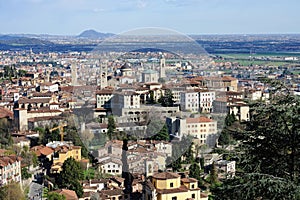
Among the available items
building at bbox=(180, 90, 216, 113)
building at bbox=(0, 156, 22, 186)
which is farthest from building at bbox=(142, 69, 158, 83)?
building at bbox=(0, 156, 22, 186)

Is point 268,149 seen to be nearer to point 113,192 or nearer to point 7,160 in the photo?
point 113,192

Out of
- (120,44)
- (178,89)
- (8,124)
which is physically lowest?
(8,124)

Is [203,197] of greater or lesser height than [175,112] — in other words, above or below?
below

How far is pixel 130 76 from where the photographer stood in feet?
13.7

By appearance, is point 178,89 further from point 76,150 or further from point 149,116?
point 76,150

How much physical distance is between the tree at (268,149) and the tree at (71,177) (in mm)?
3525

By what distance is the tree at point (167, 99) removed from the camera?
2.69 metres

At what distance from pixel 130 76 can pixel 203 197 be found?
1166 mm

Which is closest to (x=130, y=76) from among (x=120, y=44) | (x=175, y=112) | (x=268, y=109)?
(x=120, y=44)

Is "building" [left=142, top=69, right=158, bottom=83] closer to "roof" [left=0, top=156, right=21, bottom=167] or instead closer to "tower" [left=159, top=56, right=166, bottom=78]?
"tower" [left=159, top=56, right=166, bottom=78]

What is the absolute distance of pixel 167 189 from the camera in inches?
137

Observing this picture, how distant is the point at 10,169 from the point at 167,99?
3.08 m

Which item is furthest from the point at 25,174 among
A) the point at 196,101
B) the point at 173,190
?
the point at 196,101

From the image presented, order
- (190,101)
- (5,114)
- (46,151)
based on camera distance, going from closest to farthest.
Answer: (190,101), (46,151), (5,114)
